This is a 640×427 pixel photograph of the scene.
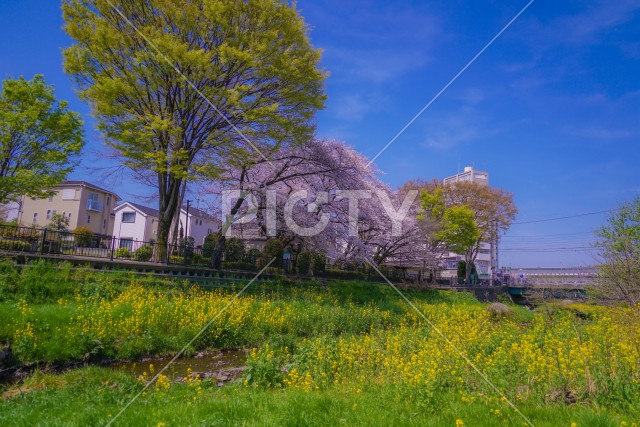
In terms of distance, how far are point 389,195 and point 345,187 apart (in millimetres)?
8783

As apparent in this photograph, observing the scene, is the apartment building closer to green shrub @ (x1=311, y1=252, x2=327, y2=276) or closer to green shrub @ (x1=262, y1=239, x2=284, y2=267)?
green shrub @ (x1=262, y1=239, x2=284, y2=267)

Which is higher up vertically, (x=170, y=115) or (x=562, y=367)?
(x=170, y=115)

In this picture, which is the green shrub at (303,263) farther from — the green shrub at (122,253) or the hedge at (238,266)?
the green shrub at (122,253)

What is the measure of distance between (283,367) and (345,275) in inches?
709

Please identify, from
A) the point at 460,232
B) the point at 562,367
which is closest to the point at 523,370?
the point at 562,367

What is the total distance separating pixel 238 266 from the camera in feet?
67.4

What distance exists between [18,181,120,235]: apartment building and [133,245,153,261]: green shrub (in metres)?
30.5

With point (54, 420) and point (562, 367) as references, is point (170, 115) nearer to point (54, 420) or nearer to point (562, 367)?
point (54, 420)

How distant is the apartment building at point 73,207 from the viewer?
43.3 meters

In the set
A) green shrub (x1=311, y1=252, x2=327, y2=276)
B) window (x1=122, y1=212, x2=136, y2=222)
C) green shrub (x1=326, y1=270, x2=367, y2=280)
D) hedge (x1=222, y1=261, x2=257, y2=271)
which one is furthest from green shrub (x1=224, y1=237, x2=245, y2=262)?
window (x1=122, y1=212, x2=136, y2=222)

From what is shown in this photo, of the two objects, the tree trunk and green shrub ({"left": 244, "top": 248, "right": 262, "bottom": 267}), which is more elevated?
the tree trunk

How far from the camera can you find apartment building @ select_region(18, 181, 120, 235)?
43281mm

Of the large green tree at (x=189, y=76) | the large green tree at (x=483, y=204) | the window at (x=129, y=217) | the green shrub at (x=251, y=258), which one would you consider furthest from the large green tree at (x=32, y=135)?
the large green tree at (x=483, y=204)

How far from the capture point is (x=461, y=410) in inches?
192
